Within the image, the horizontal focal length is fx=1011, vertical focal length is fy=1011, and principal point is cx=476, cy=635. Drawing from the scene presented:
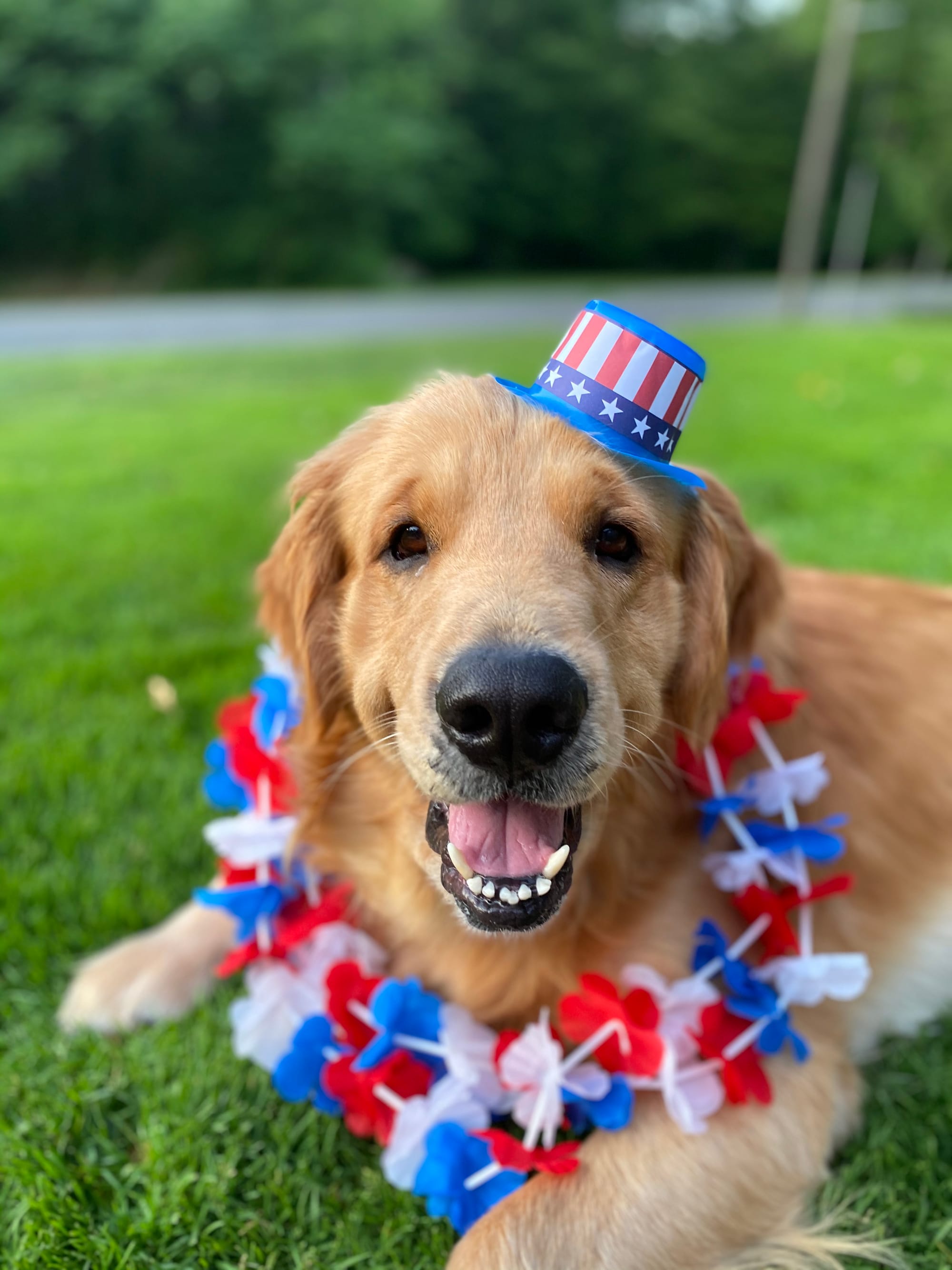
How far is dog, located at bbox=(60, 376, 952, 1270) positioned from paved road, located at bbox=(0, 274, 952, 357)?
13015 millimetres

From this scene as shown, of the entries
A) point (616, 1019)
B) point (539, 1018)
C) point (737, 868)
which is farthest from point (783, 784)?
point (539, 1018)

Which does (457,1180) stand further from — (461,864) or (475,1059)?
(461,864)

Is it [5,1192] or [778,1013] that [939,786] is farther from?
[5,1192]

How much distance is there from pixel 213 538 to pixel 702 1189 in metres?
4.80

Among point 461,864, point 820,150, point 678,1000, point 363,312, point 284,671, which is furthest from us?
point 820,150

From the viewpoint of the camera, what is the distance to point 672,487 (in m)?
2.36

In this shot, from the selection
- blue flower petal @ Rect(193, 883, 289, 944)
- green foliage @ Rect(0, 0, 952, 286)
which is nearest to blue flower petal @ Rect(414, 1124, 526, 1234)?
blue flower petal @ Rect(193, 883, 289, 944)

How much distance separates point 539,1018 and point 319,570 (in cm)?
122

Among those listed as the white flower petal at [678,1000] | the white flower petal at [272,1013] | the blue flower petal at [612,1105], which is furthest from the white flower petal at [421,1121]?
the white flower petal at [678,1000]

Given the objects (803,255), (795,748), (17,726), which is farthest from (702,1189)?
(803,255)

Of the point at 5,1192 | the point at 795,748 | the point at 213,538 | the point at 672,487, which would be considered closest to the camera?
the point at 5,1192

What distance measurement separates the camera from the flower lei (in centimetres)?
227

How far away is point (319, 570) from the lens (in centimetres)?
254

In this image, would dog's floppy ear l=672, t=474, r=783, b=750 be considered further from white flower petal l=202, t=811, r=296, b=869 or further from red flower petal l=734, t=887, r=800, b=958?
white flower petal l=202, t=811, r=296, b=869
